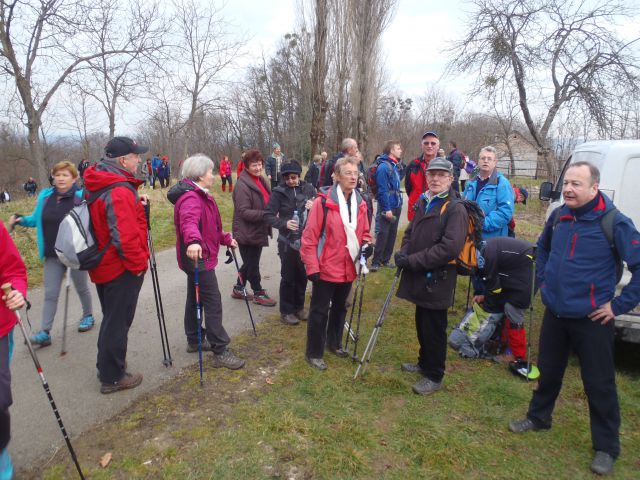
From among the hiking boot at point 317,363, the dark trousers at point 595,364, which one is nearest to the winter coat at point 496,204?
the dark trousers at point 595,364

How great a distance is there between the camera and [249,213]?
491 cm

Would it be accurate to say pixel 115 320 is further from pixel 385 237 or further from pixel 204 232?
pixel 385 237

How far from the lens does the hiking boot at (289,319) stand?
4922 millimetres

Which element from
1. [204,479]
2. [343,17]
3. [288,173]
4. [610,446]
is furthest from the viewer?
[343,17]

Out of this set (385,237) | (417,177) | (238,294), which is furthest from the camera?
(385,237)

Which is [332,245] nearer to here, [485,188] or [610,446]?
[485,188]

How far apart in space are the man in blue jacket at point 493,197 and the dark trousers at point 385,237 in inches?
86.7

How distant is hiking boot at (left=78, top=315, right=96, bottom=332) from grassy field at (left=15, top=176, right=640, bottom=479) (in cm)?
154

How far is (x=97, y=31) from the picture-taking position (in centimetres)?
1156

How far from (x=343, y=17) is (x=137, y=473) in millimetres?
14330

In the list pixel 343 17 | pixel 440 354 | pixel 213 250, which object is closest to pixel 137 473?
pixel 213 250

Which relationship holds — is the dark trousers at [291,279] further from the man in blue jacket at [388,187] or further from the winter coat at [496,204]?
the man in blue jacket at [388,187]

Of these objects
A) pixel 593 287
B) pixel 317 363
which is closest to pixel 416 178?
pixel 317 363

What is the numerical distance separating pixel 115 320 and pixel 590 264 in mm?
3488
